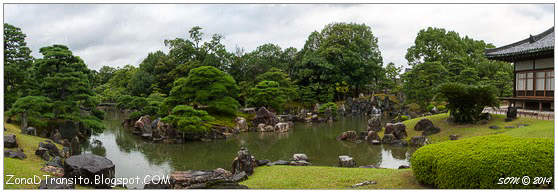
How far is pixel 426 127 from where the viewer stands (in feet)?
64.0

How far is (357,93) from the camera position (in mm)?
46656

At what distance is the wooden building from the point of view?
1733 centimetres

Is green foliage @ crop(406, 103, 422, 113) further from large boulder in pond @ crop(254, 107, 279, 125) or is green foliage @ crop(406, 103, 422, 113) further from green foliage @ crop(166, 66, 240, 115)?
green foliage @ crop(166, 66, 240, 115)

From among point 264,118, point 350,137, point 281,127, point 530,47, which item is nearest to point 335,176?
point 350,137

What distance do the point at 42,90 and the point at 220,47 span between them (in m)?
26.4

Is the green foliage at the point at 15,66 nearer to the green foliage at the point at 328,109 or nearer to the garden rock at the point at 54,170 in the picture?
the garden rock at the point at 54,170

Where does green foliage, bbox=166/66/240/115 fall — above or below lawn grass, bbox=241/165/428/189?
above

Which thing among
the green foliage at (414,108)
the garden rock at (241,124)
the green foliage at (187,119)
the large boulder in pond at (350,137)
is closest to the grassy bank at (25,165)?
the green foliage at (187,119)

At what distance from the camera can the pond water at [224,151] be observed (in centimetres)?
1407

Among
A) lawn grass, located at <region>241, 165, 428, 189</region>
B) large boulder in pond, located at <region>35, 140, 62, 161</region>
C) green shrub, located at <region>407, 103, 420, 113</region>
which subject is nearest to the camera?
lawn grass, located at <region>241, 165, 428, 189</region>

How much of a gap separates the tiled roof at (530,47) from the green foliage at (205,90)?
16.8 m

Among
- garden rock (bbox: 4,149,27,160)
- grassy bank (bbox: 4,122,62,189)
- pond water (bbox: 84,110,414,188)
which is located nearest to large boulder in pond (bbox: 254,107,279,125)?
pond water (bbox: 84,110,414,188)

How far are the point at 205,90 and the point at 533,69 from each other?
19.7 metres

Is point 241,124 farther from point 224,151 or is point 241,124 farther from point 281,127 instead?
point 224,151
